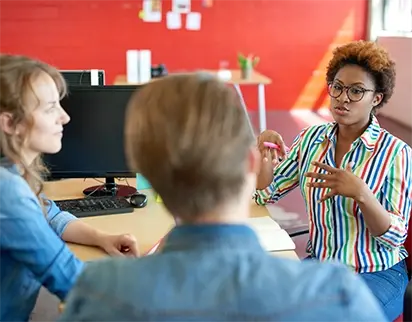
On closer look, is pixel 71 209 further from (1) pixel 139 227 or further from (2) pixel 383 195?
(2) pixel 383 195

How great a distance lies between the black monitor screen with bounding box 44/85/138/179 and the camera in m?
2.14

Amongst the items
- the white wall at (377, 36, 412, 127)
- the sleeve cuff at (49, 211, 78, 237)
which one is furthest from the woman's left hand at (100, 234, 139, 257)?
the white wall at (377, 36, 412, 127)

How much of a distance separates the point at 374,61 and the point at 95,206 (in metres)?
1.08

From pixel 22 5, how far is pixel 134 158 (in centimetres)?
603

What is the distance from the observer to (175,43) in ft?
21.6

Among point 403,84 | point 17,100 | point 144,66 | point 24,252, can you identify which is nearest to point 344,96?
point 17,100

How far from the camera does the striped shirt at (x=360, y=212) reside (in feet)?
6.09

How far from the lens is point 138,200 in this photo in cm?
210

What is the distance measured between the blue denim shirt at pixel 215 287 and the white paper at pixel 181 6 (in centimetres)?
595

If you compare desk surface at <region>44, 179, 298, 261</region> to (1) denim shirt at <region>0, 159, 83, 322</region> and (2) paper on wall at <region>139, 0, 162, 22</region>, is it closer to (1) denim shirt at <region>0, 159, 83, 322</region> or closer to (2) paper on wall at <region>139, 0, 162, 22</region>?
(1) denim shirt at <region>0, 159, 83, 322</region>

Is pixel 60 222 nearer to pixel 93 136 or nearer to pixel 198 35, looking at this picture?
pixel 93 136

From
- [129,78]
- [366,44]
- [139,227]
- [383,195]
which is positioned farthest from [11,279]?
[129,78]

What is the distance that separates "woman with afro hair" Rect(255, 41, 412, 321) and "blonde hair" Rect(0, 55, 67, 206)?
33.7 inches

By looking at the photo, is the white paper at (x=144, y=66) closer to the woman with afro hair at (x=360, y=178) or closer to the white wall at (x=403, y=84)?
the white wall at (x=403, y=84)
